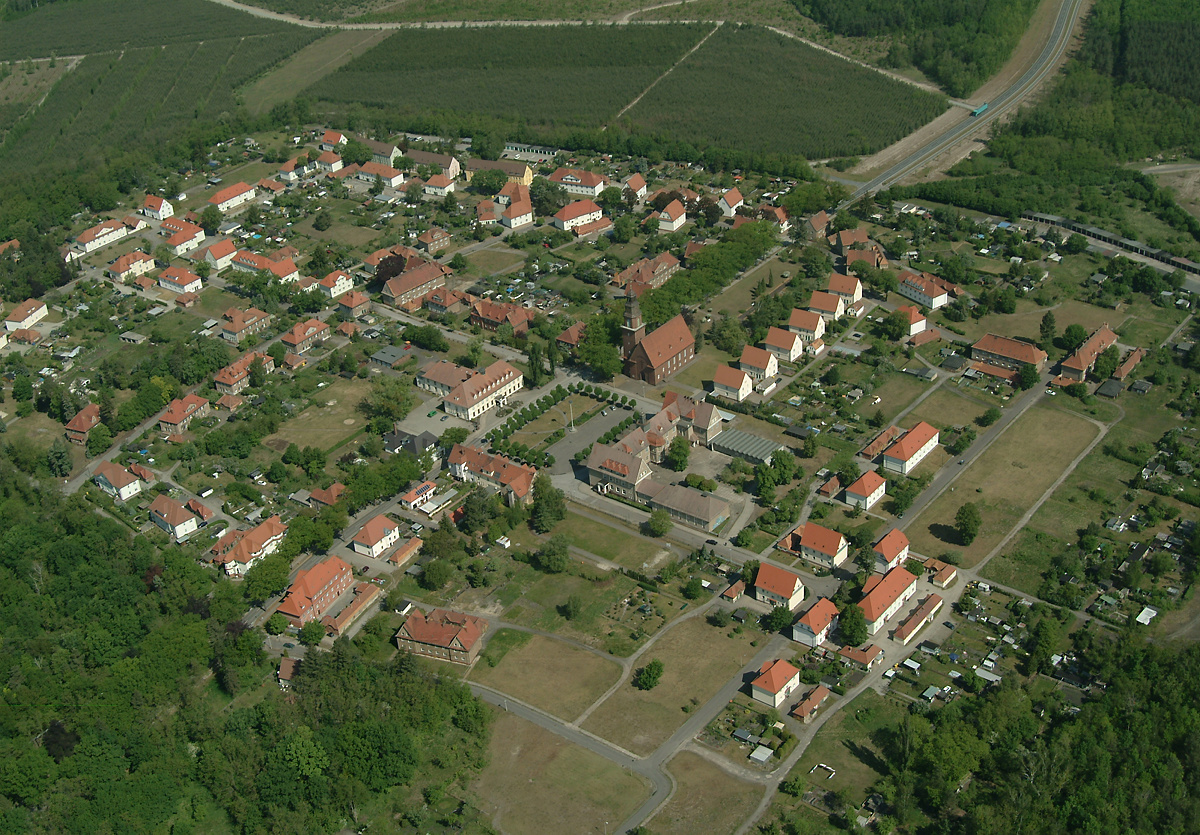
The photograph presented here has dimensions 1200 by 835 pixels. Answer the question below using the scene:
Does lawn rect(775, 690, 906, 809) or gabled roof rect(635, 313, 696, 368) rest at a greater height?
gabled roof rect(635, 313, 696, 368)

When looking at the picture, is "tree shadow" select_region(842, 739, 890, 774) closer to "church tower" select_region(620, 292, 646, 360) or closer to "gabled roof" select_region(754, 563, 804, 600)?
"gabled roof" select_region(754, 563, 804, 600)

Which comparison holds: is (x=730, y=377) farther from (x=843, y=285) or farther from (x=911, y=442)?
(x=843, y=285)

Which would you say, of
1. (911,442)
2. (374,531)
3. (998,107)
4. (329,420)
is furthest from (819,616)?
(998,107)

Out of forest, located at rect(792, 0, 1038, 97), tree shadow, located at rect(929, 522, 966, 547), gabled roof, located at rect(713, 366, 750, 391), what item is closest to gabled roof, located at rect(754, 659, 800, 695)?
tree shadow, located at rect(929, 522, 966, 547)

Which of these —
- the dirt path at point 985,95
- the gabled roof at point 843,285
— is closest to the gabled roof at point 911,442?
the gabled roof at point 843,285

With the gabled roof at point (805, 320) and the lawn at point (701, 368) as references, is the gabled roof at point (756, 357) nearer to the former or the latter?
the lawn at point (701, 368)
